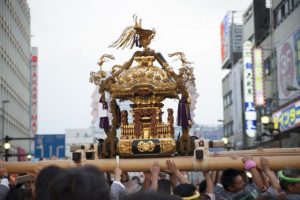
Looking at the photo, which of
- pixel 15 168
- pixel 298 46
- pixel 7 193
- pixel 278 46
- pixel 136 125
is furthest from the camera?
pixel 278 46

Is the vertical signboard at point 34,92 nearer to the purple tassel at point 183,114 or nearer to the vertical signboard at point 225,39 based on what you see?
the vertical signboard at point 225,39

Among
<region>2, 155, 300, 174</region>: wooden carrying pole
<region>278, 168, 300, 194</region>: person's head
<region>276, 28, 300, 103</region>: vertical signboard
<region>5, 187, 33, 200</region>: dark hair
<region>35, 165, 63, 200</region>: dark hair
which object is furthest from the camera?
<region>276, 28, 300, 103</region>: vertical signboard

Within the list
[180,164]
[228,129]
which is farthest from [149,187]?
[228,129]

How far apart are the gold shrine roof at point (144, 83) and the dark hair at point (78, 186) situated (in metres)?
7.78

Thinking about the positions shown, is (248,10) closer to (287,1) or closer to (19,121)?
(287,1)

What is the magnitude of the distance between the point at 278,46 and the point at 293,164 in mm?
34421

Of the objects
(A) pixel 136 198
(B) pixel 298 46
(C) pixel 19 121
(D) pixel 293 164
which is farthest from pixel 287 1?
(A) pixel 136 198

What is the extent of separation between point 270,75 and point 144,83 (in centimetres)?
3670

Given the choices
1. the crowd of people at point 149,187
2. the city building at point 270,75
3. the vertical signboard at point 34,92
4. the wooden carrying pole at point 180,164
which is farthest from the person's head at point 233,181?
the vertical signboard at point 34,92

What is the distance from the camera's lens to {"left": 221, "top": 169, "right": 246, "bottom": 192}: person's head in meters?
7.47

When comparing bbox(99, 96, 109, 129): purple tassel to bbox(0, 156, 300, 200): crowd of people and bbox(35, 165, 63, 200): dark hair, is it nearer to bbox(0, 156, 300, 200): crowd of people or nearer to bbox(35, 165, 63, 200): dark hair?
bbox(0, 156, 300, 200): crowd of people

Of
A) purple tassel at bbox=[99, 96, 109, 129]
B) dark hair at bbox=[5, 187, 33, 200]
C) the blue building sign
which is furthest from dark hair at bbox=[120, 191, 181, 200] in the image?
the blue building sign

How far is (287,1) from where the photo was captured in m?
43.1

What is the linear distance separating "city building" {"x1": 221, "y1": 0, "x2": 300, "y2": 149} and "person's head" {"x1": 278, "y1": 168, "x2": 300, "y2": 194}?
81.2ft
